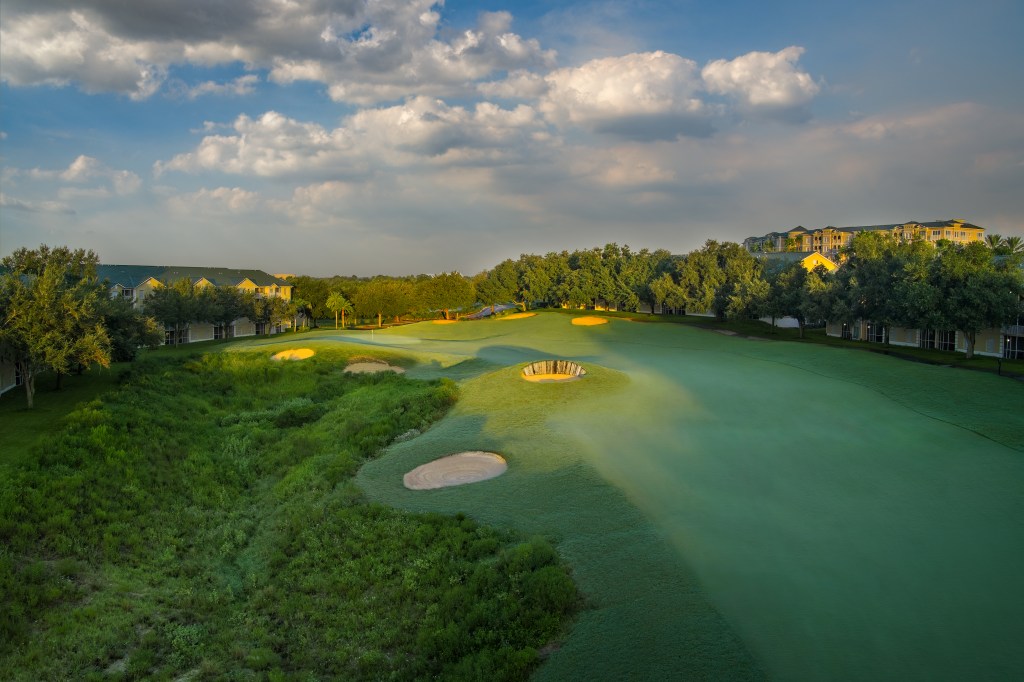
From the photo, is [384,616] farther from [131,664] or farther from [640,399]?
[640,399]

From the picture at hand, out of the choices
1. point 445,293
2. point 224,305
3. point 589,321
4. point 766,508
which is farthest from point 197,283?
point 766,508

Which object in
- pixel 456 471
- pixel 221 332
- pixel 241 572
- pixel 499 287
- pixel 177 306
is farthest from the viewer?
pixel 499 287

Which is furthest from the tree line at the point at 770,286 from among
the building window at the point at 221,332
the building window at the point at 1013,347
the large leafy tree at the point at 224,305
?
the building window at the point at 221,332

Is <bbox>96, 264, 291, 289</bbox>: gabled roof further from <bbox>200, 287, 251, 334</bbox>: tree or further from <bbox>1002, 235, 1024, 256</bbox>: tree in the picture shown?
<bbox>1002, 235, 1024, 256</bbox>: tree

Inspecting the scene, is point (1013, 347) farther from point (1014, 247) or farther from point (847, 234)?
point (847, 234)

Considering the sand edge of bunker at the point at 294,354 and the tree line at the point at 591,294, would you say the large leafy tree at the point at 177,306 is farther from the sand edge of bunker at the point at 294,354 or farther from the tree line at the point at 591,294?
the sand edge of bunker at the point at 294,354
